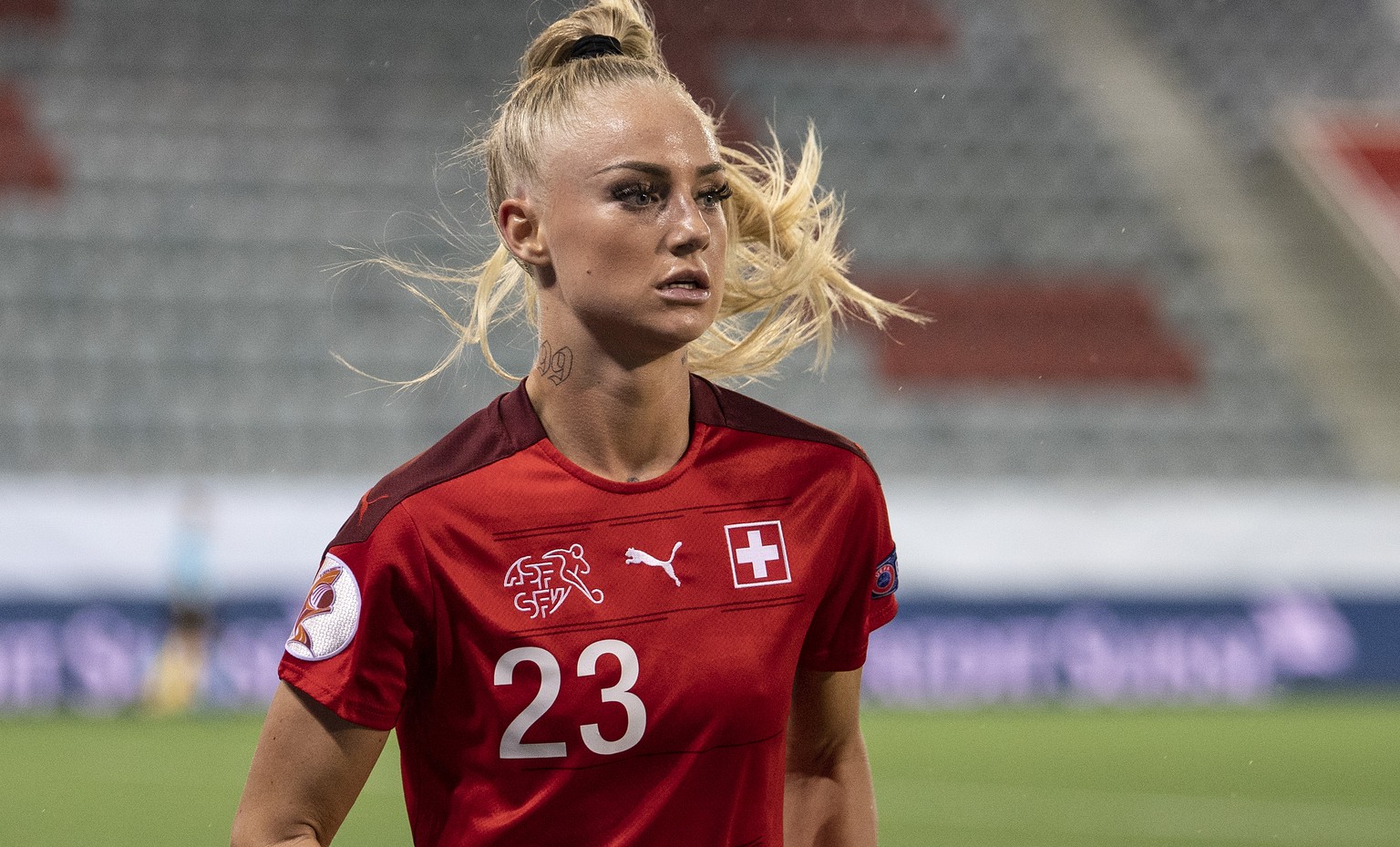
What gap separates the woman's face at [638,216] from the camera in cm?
224

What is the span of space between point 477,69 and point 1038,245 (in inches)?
208

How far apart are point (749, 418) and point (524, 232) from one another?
39cm

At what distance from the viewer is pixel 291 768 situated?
2.19 meters

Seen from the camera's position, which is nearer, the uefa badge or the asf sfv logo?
the asf sfv logo

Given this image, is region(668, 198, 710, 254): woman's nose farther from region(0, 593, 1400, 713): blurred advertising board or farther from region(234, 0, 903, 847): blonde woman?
region(0, 593, 1400, 713): blurred advertising board

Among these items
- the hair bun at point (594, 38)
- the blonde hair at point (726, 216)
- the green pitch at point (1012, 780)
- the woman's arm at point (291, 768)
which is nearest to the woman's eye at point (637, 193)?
the blonde hair at point (726, 216)

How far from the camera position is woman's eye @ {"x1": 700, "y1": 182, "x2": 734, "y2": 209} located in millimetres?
2311

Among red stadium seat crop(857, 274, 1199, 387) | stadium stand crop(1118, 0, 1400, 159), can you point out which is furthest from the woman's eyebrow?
stadium stand crop(1118, 0, 1400, 159)

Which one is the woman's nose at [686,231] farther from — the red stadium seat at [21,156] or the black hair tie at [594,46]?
the red stadium seat at [21,156]

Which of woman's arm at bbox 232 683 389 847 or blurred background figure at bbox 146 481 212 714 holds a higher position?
blurred background figure at bbox 146 481 212 714

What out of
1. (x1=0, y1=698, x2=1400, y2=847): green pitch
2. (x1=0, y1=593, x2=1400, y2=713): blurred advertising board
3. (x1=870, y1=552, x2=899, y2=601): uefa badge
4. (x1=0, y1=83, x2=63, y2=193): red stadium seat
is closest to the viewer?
(x1=870, y1=552, x2=899, y2=601): uefa badge

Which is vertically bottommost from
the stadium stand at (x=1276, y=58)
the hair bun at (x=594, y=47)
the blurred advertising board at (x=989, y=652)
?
the hair bun at (x=594, y=47)

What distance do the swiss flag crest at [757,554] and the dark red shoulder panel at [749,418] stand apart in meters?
0.14

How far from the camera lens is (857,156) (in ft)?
55.2
